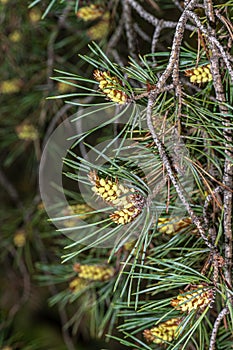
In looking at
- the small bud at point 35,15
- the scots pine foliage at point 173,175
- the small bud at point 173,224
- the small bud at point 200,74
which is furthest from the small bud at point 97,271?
the small bud at point 35,15

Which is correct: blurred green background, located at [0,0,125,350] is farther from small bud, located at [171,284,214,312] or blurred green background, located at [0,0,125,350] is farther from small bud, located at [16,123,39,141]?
small bud, located at [171,284,214,312]

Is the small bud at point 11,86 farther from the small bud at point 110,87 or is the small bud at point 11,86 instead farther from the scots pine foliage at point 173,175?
the small bud at point 110,87

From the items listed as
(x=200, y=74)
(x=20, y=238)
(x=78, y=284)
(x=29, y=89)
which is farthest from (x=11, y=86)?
(x=200, y=74)

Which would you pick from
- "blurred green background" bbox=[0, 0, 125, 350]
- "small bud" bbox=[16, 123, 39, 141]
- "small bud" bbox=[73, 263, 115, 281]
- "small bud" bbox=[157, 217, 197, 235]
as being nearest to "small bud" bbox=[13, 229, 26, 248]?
"blurred green background" bbox=[0, 0, 125, 350]

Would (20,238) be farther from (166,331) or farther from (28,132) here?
(166,331)

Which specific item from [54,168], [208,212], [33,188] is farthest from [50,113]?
[208,212]

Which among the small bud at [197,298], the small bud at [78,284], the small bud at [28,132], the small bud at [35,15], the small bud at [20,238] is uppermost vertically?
the small bud at [35,15]
